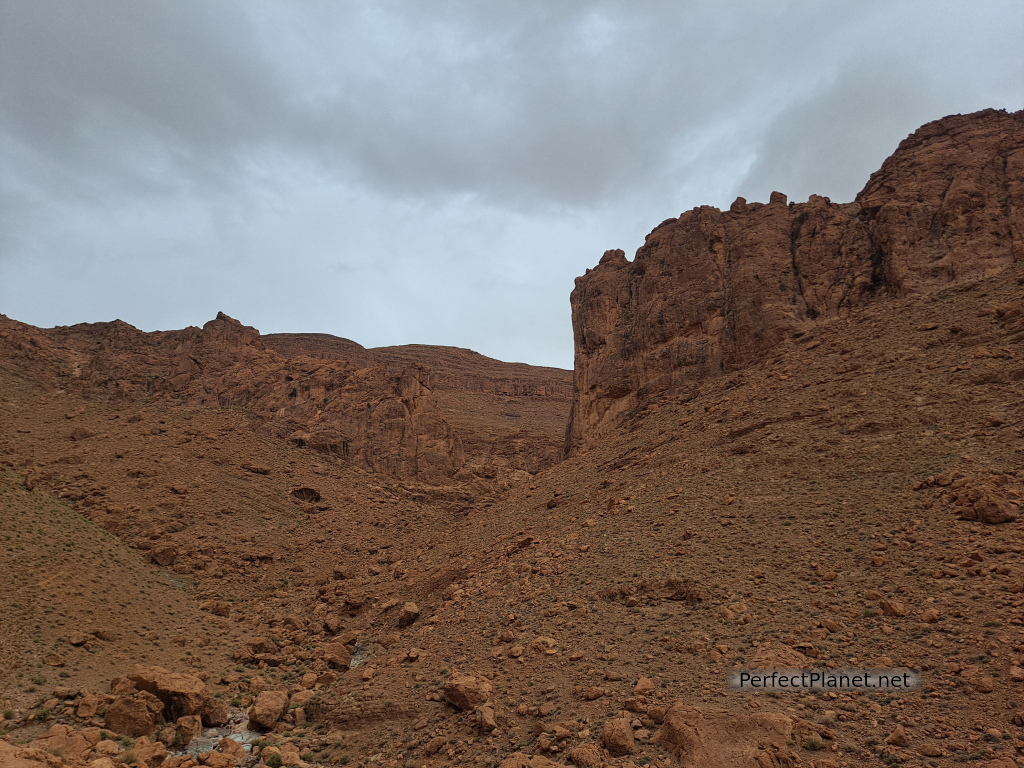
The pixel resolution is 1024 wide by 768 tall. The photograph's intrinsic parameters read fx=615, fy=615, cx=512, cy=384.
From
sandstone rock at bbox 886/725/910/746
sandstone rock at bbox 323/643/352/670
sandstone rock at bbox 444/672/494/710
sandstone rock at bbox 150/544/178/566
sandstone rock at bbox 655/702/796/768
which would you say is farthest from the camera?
sandstone rock at bbox 150/544/178/566

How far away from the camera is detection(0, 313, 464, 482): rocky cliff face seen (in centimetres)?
4238

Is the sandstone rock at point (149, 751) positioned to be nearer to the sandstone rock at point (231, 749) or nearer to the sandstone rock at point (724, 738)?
the sandstone rock at point (231, 749)

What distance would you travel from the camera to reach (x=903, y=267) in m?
28.9

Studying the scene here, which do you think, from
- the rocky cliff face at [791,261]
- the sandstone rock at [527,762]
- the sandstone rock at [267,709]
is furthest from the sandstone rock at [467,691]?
the rocky cliff face at [791,261]

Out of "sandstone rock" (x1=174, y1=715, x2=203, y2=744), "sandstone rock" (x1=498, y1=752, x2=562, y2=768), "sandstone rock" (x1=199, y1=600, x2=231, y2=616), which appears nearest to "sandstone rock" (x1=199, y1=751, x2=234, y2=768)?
"sandstone rock" (x1=174, y1=715, x2=203, y2=744)

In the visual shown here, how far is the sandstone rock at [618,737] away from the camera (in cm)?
1034

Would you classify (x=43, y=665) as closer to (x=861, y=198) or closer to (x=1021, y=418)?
(x=1021, y=418)

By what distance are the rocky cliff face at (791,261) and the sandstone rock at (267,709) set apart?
79.1ft

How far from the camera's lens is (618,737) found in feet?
34.3

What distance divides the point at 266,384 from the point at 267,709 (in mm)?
32400

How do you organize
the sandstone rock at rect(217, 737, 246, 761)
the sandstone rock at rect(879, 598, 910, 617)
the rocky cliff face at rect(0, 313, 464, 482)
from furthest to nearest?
the rocky cliff face at rect(0, 313, 464, 482) < the sandstone rock at rect(217, 737, 246, 761) < the sandstone rock at rect(879, 598, 910, 617)

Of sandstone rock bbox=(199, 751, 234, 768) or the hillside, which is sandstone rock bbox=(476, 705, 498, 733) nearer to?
the hillside

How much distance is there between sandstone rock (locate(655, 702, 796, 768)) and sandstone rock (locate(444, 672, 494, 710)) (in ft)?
13.9

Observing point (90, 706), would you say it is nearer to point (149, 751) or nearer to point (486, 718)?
point (149, 751)
